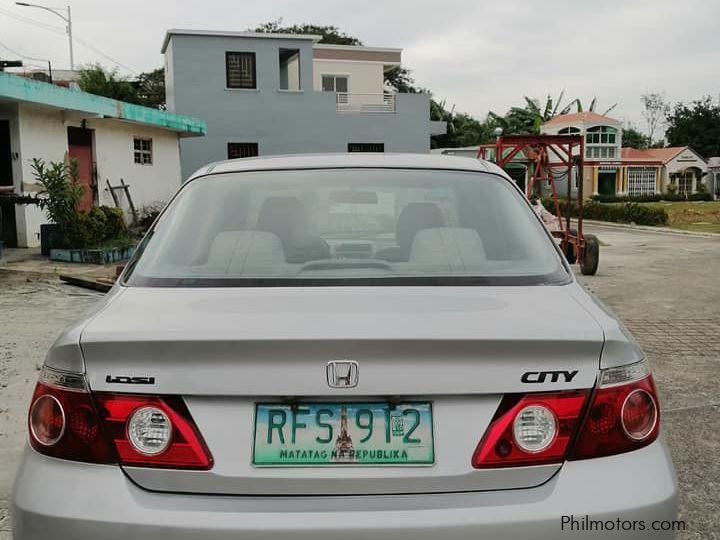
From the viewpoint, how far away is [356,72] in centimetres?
3284

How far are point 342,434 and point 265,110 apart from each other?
88.7 ft

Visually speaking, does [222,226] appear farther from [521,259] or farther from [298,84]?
[298,84]

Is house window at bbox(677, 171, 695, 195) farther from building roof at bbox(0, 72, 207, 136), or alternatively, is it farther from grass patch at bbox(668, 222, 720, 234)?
building roof at bbox(0, 72, 207, 136)

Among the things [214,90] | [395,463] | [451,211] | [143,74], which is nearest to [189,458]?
[395,463]

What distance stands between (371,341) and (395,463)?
304 mm

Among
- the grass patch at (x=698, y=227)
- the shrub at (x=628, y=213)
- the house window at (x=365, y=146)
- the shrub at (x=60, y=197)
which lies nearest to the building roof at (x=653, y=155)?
the shrub at (x=628, y=213)

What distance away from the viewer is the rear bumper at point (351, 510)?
176cm

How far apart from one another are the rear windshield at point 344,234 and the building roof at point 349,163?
0.16ft

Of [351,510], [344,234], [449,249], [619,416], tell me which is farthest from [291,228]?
[619,416]

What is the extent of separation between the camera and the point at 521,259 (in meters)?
2.60

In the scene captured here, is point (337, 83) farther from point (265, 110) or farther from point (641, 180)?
point (641, 180)

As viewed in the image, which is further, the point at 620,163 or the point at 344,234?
the point at 620,163

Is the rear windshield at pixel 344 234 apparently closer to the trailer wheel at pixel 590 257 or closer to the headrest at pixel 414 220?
the headrest at pixel 414 220

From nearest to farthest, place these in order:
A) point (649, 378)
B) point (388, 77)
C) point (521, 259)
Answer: point (649, 378), point (521, 259), point (388, 77)
